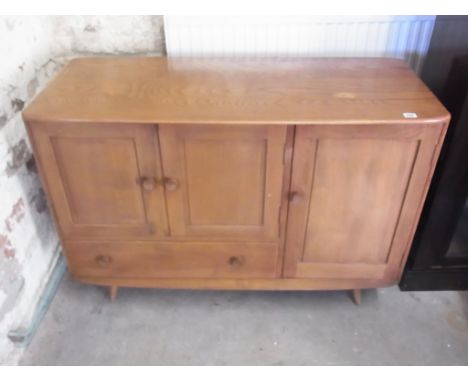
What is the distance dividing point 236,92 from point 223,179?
250 millimetres

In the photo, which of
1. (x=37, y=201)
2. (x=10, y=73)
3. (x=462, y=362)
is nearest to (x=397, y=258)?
(x=462, y=362)

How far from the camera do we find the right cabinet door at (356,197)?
3.55 feet

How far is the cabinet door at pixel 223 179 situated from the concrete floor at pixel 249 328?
0.36 metres

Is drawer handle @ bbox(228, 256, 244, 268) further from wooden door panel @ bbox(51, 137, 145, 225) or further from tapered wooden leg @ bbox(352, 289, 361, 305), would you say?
tapered wooden leg @ bbox(352, 289, 361, 305)

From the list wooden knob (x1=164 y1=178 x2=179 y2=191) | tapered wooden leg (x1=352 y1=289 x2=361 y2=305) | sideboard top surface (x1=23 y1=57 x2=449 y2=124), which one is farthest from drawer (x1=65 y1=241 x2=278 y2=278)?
sideboard top surface (x1=23 y1=57 x2=449 y2=124)

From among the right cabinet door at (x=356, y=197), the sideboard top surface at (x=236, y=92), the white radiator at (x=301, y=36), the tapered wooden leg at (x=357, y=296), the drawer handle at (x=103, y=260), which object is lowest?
the tapered wooden leg at (x=357, y=296)

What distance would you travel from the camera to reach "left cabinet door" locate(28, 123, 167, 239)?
1.09m

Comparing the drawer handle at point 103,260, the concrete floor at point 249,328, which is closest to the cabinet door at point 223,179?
the drawer handle at point 103,260

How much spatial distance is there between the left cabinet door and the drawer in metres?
0.06

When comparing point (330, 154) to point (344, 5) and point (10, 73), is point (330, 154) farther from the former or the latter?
point (10, 73)

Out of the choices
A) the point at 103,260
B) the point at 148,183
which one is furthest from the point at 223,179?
the point at 103,260

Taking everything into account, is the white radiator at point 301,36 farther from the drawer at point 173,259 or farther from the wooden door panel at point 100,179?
the drawer at point 173,259

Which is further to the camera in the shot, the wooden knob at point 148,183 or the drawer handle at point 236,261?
the drawer handle at point 236,261

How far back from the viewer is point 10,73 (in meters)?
1.26
